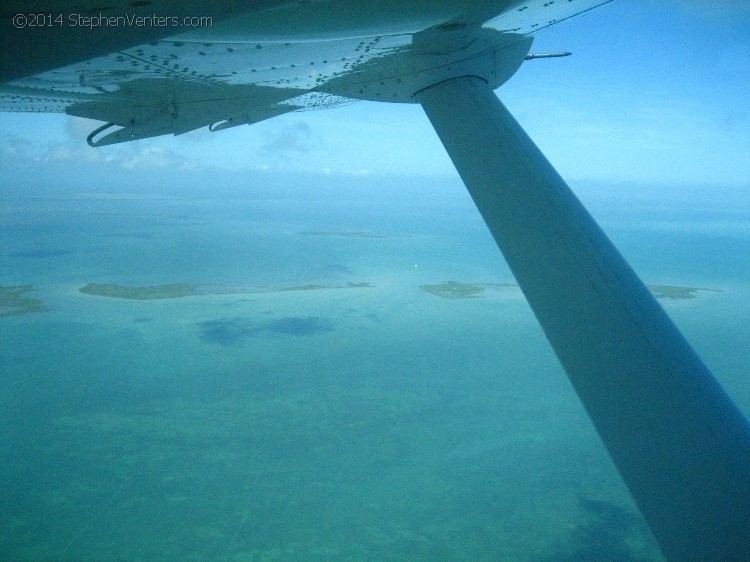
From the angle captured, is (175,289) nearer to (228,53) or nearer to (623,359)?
(228,53)

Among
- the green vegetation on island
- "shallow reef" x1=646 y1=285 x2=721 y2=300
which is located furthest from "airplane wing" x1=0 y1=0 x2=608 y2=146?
"shallow reef" x1=646 y1=285 x2=721 y2=300

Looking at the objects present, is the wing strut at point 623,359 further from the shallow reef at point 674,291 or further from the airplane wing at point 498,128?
the shallow reef at point 674,291

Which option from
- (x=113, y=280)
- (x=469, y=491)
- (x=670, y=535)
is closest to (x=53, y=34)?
(x=670, y=535)

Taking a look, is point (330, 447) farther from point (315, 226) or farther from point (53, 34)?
point (315, 226)

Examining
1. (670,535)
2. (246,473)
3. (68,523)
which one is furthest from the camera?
(246,473)

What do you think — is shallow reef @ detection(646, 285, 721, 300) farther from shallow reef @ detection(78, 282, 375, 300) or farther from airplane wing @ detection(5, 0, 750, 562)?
airplane wing @ detection(5, 0, 750, 562)

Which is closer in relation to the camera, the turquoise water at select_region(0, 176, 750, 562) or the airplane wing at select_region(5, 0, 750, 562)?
the airplane wing at select_region(5, 0, 750, 562)
